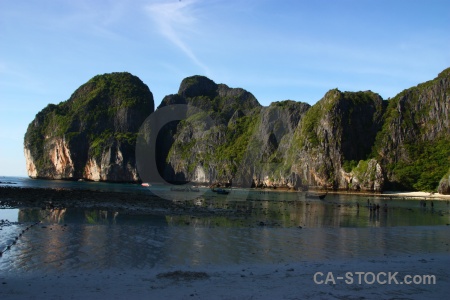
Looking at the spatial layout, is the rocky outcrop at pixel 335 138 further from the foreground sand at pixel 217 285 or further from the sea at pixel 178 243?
the foreground sand at pixel 217 285

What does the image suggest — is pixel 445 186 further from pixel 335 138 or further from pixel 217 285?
pixel 217 285

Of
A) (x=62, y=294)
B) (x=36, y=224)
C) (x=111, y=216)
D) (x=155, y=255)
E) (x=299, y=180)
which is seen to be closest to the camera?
(x=62, y=294)

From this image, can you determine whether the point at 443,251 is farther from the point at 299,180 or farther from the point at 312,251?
the point at 299,180

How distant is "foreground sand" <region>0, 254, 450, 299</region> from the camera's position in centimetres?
1020

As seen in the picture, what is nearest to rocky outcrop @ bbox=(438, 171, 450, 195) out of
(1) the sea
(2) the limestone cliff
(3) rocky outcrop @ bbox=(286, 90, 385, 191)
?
(2) the limestone cliff

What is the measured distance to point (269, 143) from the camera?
17638 cm

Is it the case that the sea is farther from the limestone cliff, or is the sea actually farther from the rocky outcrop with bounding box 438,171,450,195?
the limestone cliff

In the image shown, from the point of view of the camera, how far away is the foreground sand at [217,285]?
1020cm

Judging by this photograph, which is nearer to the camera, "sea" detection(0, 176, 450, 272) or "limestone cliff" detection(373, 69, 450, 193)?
"sea" detection(0, 176, 450, 272)

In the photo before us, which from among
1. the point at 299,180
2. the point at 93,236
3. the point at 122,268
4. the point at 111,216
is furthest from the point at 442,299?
the point at 299,180

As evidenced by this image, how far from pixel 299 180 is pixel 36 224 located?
401 feet

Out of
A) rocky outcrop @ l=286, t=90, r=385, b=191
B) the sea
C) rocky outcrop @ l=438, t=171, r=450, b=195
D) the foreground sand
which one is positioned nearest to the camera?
the foreground sand

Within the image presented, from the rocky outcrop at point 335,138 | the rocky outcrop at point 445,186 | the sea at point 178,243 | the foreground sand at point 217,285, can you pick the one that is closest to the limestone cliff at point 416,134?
the rocky outcrop at point 335,138

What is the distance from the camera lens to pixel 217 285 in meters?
11.3
